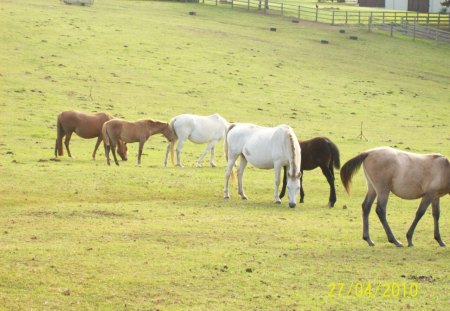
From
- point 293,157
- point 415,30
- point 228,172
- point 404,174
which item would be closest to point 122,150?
point 228,172

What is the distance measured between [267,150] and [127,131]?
6.44 meters

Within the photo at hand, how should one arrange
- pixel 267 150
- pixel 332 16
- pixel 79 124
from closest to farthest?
1. pixel 267 150
2. pixel 79 124
3. pixel 332 16

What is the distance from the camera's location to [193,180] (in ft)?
75.1

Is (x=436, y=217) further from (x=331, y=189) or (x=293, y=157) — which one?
(x=331, y=189)

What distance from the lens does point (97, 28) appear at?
51875 mm

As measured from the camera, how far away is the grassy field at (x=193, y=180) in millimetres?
12750

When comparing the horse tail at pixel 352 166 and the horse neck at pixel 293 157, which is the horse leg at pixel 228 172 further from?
the horse tail at pixel 352 166

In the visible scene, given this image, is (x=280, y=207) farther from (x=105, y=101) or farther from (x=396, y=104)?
(x=396, y=104)

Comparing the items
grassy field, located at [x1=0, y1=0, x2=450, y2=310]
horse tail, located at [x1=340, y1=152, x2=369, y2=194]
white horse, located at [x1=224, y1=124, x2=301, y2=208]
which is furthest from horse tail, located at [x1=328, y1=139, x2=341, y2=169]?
horse tail, located at [x1=340, y1=152, x2=369, y2=194]

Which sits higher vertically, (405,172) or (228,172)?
(405,172)

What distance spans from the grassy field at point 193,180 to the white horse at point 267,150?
2.09 ft

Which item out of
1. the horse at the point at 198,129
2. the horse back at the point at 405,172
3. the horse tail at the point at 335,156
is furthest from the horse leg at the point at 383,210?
the horse at the point at 198,129

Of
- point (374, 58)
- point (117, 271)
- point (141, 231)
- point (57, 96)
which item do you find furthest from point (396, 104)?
point (117, 271)

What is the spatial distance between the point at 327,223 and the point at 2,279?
283 inches
